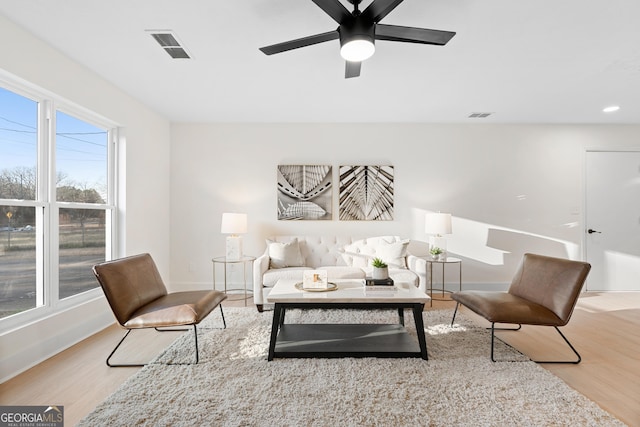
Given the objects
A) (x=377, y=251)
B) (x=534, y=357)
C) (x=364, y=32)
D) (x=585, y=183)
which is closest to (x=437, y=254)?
(x=377, y=251)

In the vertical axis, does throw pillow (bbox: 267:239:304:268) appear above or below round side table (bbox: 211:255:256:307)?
above

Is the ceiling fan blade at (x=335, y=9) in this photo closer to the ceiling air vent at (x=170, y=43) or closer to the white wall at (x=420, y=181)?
the ceiling air vent at (x=170, y=43)

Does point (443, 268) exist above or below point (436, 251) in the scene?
below

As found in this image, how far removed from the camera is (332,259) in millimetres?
4324

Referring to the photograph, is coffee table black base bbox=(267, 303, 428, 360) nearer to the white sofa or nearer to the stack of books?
the stack of books

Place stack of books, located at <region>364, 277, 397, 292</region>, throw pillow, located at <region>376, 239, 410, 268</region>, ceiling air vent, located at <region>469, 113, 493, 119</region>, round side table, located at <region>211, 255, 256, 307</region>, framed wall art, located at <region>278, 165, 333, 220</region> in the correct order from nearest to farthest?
stack of books, located at <region>364, 277, 397, 292</region> → throw pillow, located at <region>376, 239, 410, 268</region> → round side table, located at <region>211, 255, 256, 307</region> → ceiling air vent, located at <region>469, 113, 493, 119</region> → framed wall art, located at <region>278, 165, 333, 220</region>

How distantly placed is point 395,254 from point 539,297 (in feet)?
5.17

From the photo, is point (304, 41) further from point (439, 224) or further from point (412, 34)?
point (439, 224)

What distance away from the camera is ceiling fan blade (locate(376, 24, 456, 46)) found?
6.16 feet

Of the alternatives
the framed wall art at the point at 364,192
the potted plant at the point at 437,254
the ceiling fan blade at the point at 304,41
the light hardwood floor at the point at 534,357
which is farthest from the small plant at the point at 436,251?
the ceiling fan blade at the point at 304,41

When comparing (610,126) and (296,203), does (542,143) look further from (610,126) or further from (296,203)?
(296,203)

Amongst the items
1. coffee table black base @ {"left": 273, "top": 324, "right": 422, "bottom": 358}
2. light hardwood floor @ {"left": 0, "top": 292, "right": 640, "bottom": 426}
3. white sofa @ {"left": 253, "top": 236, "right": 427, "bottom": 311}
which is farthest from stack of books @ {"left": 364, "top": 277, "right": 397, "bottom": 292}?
light hardwood floor @ {"left": 0, "top": 292, "right": 640, "bottom": 426}

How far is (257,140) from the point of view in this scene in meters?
4.67

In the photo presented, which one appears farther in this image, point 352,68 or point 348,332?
point 348,332
